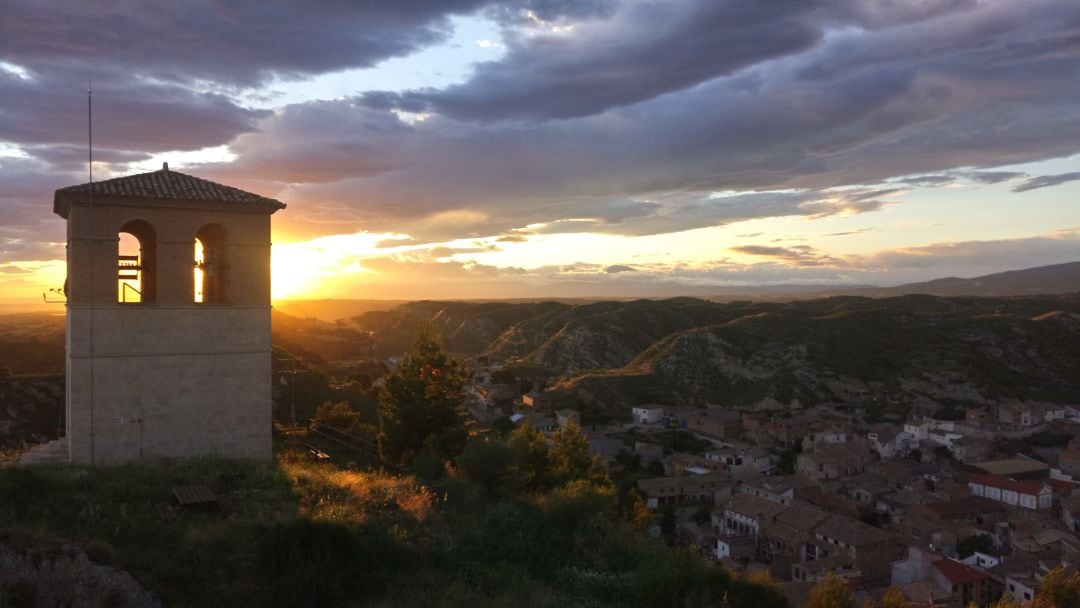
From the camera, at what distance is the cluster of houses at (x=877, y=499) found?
3041 cm

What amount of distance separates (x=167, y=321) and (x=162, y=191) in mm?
2683

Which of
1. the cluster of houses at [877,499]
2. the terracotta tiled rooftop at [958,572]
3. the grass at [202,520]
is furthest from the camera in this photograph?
the cluster of houses at [877,499]

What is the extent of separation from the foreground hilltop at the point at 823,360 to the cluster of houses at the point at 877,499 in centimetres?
763

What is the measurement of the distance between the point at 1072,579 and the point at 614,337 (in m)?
78.5

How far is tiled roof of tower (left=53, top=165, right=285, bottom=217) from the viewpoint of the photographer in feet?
44.7

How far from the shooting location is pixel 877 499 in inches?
1655

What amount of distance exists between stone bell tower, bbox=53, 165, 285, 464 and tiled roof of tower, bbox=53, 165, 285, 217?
2cm

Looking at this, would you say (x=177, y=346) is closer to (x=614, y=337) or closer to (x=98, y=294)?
(x=98, y=294)

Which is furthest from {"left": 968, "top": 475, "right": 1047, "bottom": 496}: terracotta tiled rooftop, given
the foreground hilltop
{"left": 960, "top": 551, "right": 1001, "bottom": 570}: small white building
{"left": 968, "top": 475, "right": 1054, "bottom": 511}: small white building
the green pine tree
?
the green pine tree

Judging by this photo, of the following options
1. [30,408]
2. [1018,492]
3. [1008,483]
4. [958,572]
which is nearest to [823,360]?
[1008,483]

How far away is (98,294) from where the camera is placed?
1368 cm

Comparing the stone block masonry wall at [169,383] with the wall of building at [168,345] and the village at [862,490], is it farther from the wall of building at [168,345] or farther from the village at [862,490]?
the village at [862,490]

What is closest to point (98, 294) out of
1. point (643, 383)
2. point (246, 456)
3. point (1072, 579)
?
point (246, 456)

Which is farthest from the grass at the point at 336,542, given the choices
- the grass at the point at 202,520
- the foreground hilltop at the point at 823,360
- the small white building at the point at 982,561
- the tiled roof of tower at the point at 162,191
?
the foreground hilltop at the point at 823,360
